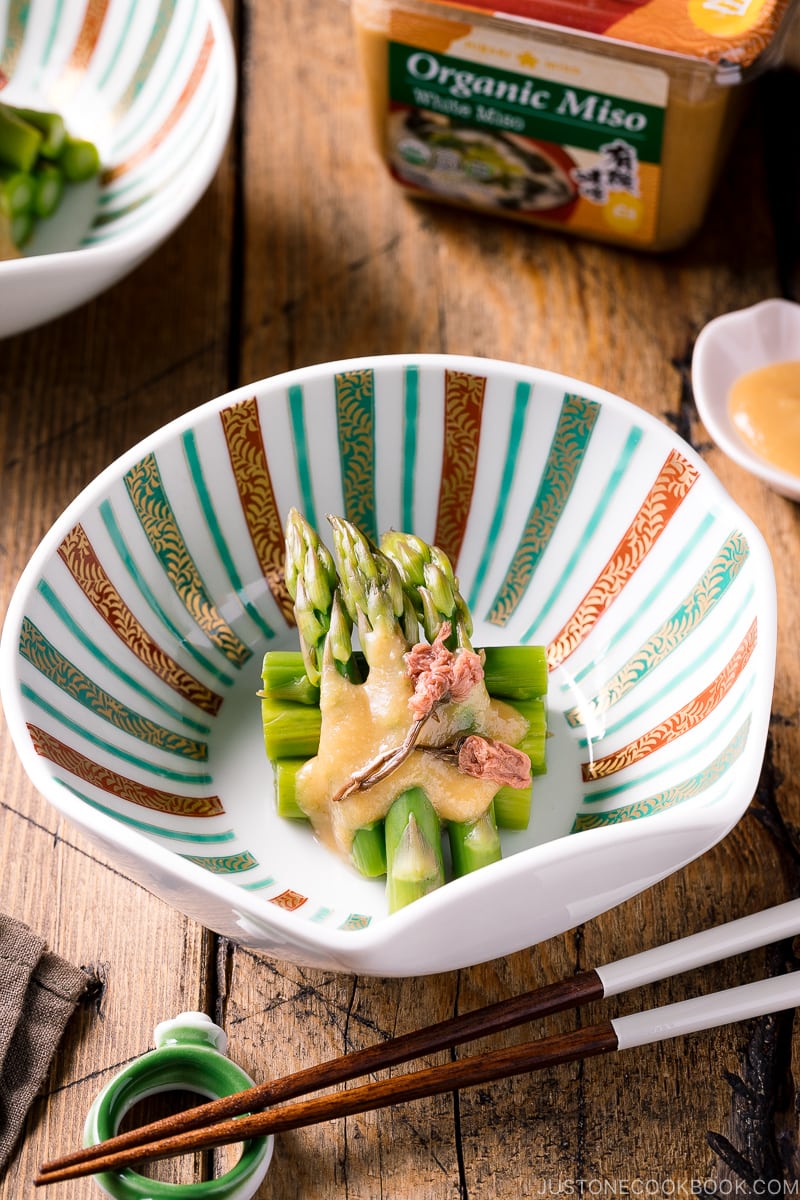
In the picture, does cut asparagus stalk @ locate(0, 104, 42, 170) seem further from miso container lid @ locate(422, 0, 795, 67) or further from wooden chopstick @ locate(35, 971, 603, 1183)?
wooden chopstick @ locate(35, 971, 603, 1183)

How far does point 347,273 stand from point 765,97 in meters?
0.82

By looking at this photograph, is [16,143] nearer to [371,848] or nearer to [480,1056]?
[371,848]

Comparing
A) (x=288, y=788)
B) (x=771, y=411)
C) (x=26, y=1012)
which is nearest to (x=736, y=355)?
(x=771, y=411)

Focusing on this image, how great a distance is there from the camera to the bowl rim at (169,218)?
1.52 meters

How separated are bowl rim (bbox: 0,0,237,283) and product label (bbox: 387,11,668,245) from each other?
241mm

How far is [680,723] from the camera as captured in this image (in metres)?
1.34

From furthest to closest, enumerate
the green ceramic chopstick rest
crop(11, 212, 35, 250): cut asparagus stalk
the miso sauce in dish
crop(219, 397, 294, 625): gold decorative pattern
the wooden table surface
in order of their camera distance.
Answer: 1. crop(11, 212, 35, 250): cut asparagus stalk
2. the miso sauce in dish
3. crop(219, 397, 294, 625): gold decorative pattern
4. the wooden table surface
5. the green ceramic chopstick rest

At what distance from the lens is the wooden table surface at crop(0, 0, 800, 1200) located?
122cm

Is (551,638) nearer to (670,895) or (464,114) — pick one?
(670,895)

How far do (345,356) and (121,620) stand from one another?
2.11 ft

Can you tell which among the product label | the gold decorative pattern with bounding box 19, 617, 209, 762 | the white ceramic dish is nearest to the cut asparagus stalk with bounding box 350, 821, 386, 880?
the gold decorative pattern with bounding box 19, 617, 209, 762

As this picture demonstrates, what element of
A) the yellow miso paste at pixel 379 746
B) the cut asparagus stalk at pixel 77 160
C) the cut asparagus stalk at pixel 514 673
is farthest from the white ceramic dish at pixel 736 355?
the cut asparagus stalk at pixel 77 160

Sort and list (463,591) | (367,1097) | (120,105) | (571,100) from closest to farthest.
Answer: (367,1097)
(463,591)
(571,100)
(120,105)

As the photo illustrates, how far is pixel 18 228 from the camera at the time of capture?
6.04 ft
